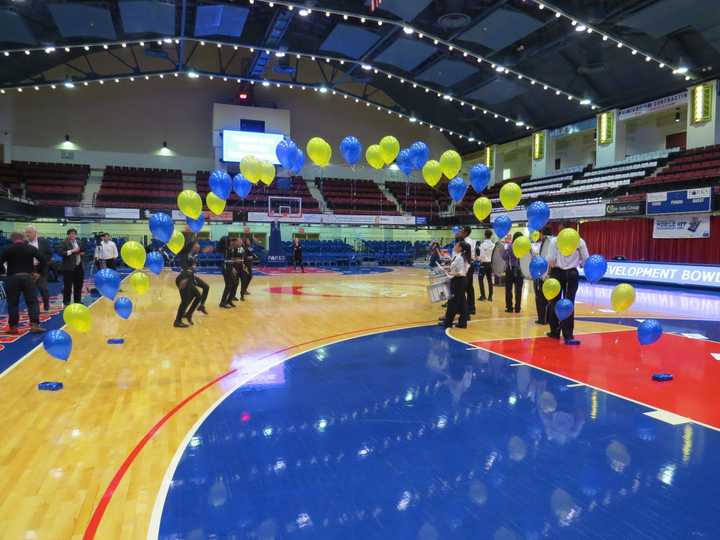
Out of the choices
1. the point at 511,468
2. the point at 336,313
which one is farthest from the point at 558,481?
the point at 336,313

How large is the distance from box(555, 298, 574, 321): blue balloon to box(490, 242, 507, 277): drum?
3.34 metres

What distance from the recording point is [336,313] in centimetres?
852

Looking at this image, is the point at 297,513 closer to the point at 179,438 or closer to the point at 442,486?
the point at 442,486

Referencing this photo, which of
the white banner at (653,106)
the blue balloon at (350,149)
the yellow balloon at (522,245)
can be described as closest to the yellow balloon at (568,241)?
the yellow balloon at (522,245)

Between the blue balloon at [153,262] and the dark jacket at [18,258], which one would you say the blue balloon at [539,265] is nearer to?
the blue balloon at [153,262]

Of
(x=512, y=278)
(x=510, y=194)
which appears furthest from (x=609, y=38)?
(x=510, y=194)

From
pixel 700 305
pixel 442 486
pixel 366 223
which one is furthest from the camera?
pixel 366 223

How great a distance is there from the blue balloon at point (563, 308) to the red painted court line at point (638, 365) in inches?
15.4

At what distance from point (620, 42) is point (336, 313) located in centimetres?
1392

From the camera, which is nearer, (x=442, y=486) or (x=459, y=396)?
(x=442, y=486)

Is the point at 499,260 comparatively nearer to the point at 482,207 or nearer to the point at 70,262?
the point at 482,207

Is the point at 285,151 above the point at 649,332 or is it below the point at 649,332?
above

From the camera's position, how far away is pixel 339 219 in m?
24.1

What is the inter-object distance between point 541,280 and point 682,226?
12.9m
